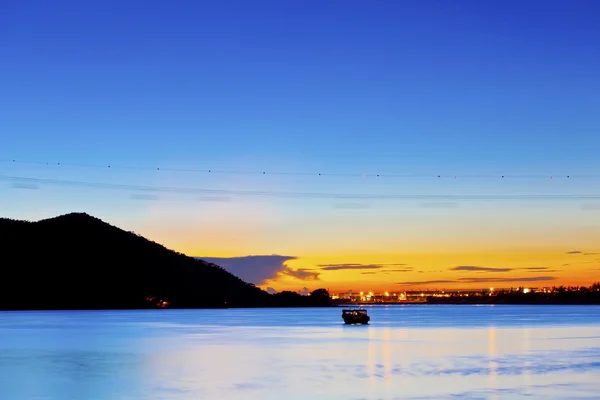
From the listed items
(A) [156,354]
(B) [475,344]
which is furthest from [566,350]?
(A) [156,354]

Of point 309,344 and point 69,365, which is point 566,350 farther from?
point 69,365

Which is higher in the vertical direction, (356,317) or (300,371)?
(356,317)

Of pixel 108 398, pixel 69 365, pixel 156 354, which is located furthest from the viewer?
pixel 156 354

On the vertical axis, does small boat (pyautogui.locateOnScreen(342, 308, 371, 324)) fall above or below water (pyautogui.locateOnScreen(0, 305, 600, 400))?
above

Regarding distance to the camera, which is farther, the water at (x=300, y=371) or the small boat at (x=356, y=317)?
the small boat at (x=356, y=317)

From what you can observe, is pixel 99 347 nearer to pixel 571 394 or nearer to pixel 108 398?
pixel 108 398

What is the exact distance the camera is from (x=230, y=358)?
6097cm

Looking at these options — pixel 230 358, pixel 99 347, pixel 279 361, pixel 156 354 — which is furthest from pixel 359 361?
pixel 99 347

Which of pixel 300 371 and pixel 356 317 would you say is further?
pixel 356 317

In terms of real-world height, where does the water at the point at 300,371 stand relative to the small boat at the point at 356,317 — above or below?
below

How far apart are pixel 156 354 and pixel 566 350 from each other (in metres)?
32.6

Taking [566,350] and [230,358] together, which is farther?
[566,350]

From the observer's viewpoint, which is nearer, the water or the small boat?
the water

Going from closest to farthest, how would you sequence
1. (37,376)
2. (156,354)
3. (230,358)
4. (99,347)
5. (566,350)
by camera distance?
(37,376)
(230,358)
(156,354)
(566,350)
(99,347)
